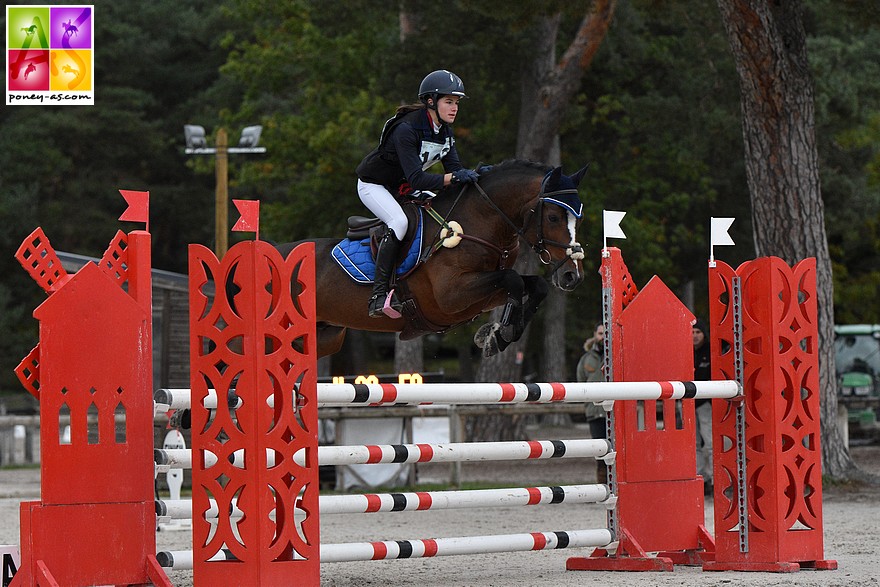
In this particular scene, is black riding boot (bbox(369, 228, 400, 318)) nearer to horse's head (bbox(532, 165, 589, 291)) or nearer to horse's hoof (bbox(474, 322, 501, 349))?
horse's hoof (bbox(474, 322, 501, 349))

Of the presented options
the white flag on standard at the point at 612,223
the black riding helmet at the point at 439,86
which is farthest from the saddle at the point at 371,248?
the white flag on standard at the point at 612,223

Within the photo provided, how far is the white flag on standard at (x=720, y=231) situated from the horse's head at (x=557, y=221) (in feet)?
2.15

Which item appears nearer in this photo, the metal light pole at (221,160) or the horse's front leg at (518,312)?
the horse's front leg at (518,312)

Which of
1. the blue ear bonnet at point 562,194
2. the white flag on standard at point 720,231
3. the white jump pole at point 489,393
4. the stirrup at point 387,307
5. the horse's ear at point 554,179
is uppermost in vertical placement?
the horse's ear at point 554,179

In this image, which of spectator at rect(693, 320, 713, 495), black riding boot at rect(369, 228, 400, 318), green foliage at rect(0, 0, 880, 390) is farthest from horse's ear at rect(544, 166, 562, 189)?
green foliage at rect(0, 0, 880, 390)

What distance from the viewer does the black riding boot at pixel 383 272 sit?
21.8 ft

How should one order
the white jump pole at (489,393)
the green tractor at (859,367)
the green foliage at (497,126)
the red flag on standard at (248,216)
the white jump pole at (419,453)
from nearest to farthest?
the red flag on standard at (248,216)
the white jump pole at (489,393)
the white jump pole at (419,453)
the green foliage at (497,126)
the green tractor at (859,367)

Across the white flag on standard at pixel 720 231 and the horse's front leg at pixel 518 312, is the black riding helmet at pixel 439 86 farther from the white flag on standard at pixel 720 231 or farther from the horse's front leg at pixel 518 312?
the white flag on standard at pixel 720 231

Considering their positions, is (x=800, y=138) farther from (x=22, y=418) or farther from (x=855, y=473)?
(x=22, y=418)

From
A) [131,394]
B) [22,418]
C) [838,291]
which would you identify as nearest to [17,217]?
[22,418]

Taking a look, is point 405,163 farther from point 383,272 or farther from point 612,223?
point 612,223

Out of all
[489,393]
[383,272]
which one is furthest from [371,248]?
[489,393]

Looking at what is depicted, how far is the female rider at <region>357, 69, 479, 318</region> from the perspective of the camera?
21.4 ft

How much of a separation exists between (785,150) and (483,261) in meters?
6.37
